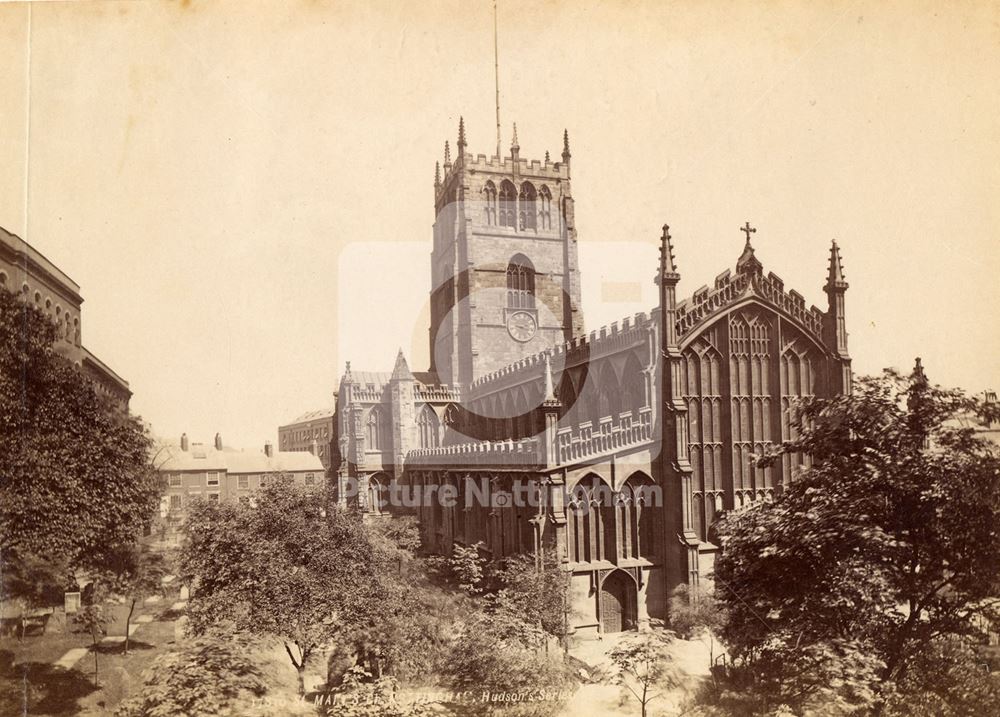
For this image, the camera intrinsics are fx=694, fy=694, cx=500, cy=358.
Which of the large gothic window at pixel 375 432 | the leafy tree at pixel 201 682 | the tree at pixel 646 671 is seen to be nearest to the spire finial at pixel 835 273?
the tree at pixel 646 671

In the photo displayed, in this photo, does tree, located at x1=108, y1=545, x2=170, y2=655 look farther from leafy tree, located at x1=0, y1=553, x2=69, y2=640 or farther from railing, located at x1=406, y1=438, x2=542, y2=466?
railing, located at x1=406, y1=438, x2=542, y2=466

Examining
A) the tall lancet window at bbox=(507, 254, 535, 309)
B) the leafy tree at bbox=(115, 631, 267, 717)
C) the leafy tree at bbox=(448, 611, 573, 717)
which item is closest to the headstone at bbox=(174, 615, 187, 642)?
the leafy tree at bbox=(115, 631, 267, 717)

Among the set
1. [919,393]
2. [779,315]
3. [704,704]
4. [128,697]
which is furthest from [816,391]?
[128,697]

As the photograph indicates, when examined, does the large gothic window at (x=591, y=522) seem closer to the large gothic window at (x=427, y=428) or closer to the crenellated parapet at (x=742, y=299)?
the crenellated parapet at (x=742, y=299)

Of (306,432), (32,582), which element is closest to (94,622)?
(32,582)

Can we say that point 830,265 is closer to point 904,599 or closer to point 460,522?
point 904,599

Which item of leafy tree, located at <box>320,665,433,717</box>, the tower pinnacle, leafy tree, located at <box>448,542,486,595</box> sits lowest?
leafy tree, located at <box>320,665,433,717</box>
